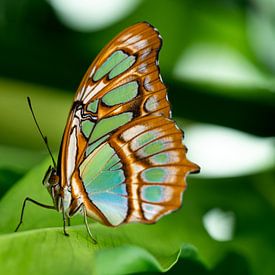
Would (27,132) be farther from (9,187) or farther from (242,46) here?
(242,46)

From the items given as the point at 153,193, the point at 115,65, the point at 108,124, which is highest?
the point at 115,65

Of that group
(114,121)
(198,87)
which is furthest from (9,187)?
(198,87)

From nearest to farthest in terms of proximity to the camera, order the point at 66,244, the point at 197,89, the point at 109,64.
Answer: the point at 66,244 → the point at 109,64 → the point at 197,89

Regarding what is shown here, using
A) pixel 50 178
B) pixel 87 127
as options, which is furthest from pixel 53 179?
pixel 87 127

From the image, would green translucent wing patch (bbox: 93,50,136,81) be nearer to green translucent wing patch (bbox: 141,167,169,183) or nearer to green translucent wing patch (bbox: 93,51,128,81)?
green translucent wing patch (bbox: 93,51,128,81)

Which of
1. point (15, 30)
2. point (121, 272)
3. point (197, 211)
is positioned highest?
point (15, 30)

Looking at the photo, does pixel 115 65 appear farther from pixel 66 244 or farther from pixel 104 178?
pixel 66 244

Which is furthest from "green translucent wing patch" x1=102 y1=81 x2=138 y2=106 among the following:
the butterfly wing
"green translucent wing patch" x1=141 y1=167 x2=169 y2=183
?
"green translucent wing patch" x1=141 y1=167 x2=169 y2=183

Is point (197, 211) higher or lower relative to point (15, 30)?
lower
